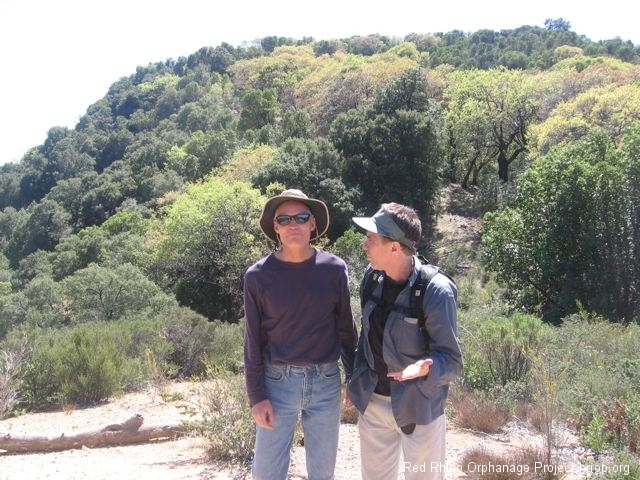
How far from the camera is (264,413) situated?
246 centimetres

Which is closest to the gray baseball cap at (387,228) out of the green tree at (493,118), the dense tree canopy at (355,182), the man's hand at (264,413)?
the man's hand at (264,413)

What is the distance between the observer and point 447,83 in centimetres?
3922

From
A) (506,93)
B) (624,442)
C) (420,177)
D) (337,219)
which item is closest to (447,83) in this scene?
(506,93)

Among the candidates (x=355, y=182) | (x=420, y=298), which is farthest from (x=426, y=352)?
(x=355, y=182)

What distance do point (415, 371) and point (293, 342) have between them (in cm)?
56

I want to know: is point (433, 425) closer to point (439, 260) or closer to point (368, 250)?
point (368, 250)

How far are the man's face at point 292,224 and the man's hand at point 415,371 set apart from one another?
2.31ft

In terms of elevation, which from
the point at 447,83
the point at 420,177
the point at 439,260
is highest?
the point at 447,83

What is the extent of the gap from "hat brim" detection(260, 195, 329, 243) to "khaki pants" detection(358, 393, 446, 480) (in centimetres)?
84

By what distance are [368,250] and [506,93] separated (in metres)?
29.0

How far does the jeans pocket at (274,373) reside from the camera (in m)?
2.52

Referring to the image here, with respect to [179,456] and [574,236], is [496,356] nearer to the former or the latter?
[179,456]

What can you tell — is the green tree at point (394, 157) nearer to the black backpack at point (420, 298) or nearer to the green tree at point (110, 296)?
the green tree at point (110, 296)

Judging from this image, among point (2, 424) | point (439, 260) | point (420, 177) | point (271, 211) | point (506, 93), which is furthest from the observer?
point (506, 93)
